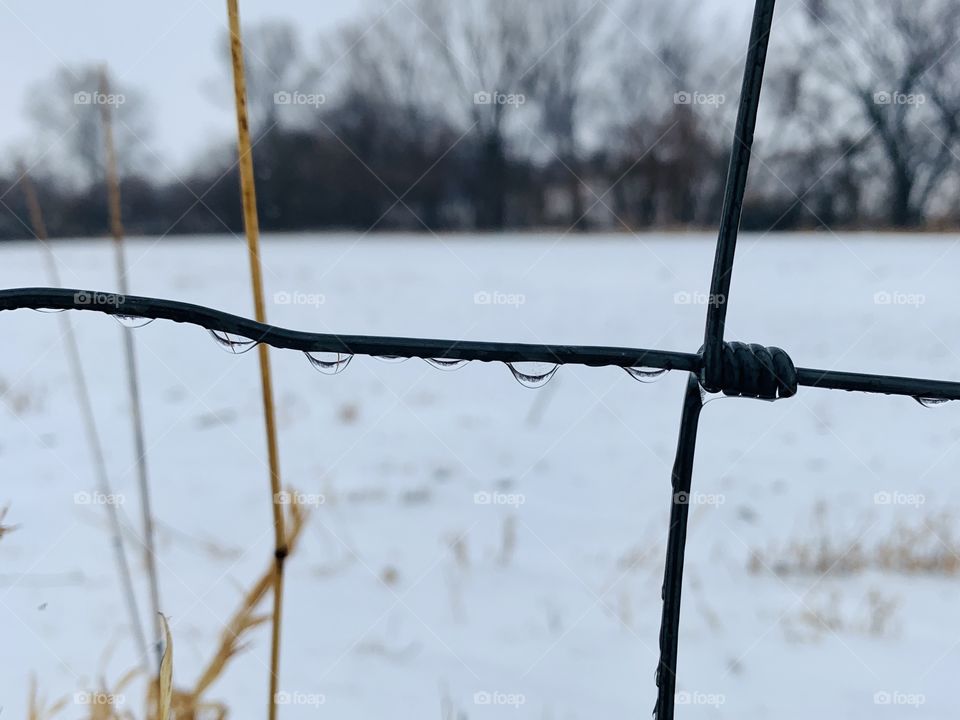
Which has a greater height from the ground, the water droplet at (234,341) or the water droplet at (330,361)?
the water droplet at (234,341)

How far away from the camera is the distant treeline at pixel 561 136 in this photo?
5699 millimetres

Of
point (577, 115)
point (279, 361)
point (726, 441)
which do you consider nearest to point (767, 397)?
point (726, 441)

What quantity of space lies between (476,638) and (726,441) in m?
1.46

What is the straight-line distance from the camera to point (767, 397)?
38 cm

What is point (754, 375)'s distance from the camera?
14.6 inches
